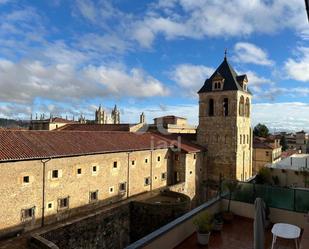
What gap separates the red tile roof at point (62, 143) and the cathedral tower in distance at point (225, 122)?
30.0 feet

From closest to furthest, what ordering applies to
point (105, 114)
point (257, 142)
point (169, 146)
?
point (169, 146) < point (257, 142) < point (105, 114)

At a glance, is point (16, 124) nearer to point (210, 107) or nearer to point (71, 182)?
point (210, 107)

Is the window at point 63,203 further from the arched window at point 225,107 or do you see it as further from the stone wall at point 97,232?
the arched window at point 225,107

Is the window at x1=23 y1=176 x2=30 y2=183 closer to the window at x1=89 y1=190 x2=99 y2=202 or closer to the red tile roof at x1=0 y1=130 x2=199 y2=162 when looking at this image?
the red tile roof at x1=0 y1=130 x2=199 y2=162

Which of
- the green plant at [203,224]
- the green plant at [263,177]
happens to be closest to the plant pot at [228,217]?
the green plant at [203,224]

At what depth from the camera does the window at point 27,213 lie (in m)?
17.0

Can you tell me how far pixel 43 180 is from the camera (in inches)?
718

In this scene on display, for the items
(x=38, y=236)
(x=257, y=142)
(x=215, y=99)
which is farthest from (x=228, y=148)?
(x=38, y=236)

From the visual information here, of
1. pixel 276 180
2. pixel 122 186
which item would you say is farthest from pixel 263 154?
pixel 122 186

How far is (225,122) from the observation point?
115 feet

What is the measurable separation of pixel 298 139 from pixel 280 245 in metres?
94.8

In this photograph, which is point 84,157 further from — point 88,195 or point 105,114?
point 105,114

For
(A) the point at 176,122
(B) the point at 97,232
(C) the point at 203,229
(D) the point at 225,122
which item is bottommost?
(B) the point at 97,232

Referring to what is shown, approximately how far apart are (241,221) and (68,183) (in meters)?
13.4
